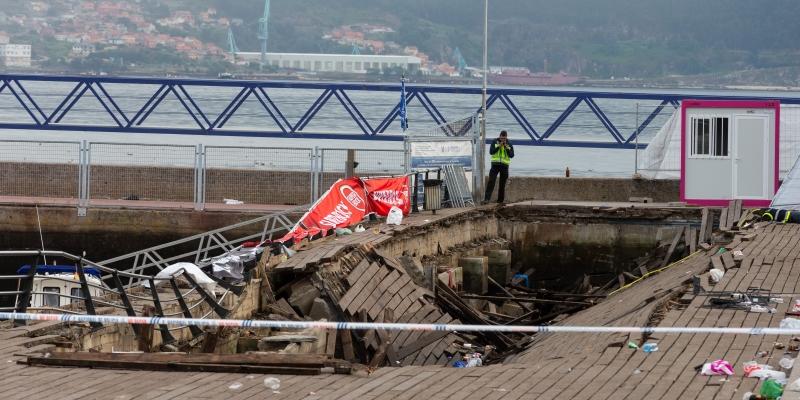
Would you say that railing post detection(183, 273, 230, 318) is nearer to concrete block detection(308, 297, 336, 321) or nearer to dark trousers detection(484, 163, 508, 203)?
concrete block detection(308, 297, 336, 321)

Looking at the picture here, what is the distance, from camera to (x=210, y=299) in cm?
1675

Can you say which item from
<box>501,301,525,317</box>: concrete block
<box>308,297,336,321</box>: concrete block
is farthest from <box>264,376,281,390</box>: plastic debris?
<box>501,301,525,317</box>: concrete block

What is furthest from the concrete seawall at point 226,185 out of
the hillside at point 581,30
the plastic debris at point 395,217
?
the hillside at point 581,30

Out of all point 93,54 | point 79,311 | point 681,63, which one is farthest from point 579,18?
point 79,311

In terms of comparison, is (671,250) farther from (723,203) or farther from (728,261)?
(728,261)

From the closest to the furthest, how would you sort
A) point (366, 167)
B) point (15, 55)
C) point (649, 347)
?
point (649, 347), point (366, 167), point (15, 55)

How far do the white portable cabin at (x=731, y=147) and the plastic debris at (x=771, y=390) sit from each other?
744 inches

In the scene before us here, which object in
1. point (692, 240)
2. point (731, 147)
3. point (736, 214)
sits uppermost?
point (731, 147)

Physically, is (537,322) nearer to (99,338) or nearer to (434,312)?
(434,312)

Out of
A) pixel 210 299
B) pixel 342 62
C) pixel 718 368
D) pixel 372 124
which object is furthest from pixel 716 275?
pixel 342 62

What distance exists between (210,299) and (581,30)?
361 feet

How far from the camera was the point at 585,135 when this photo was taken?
40.5 metres

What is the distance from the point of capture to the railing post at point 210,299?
16.5 meters

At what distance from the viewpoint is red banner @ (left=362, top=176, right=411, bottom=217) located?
26438mm
